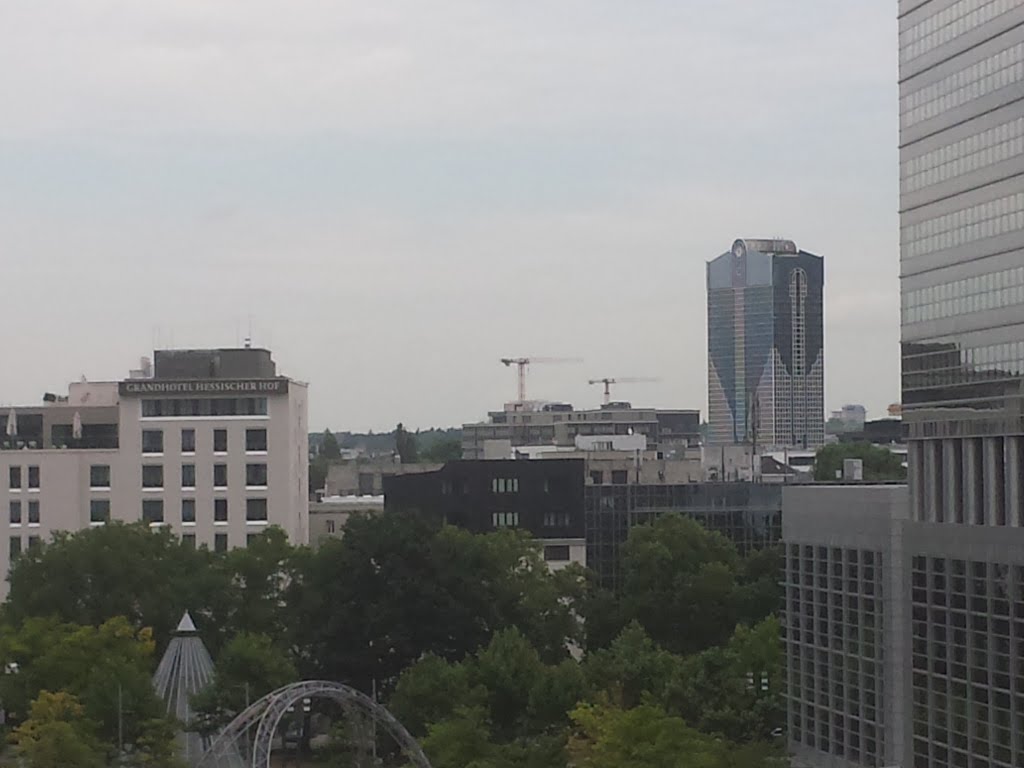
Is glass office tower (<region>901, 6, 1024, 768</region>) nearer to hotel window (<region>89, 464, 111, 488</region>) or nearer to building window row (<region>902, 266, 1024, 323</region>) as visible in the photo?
building window row (<region>902, 266, 1024, 323</region>)

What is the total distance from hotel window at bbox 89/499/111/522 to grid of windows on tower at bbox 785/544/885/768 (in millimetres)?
70587

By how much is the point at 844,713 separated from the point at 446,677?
1814cm

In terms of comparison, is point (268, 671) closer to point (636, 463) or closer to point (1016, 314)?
point (1016, 314)

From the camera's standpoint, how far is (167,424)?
471 ft

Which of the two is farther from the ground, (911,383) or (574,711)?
(911,383)

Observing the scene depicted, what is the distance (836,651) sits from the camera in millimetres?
78812

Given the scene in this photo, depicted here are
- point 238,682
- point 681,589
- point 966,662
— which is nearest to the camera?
point 966,662

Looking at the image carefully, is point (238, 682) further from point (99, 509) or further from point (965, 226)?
point (99, 509)

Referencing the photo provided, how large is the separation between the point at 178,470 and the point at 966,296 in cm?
8277

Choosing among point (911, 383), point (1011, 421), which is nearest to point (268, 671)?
point (911, 383)

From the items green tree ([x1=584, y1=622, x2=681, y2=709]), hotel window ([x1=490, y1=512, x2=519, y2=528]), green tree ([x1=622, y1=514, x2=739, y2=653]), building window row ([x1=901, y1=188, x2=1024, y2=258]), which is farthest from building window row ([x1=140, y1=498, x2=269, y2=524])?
building window row ([x1=901, y1=188, x2=1024, y2=258])

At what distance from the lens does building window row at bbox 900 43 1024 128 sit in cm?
6575

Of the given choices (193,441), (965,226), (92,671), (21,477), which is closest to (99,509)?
(21,477)

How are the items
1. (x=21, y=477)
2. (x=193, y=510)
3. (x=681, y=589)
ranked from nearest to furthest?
(x=681, y=589)
(x=193, y=510)
(x=21, y=477)
